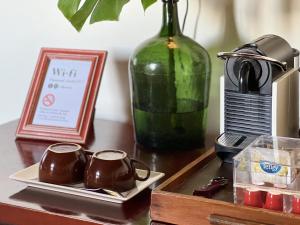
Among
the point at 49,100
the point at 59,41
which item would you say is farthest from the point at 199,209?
the point at 59,41

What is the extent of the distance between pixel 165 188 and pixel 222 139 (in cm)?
24

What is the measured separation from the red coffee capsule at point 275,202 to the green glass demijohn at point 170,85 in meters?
0.48

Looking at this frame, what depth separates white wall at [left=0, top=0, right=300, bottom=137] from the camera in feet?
4.85

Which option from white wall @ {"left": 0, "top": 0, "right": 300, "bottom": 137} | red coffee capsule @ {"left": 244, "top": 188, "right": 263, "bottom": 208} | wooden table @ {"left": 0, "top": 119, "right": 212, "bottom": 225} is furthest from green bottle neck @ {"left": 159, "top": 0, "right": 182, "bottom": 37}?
red coffee capsule @ {"left": 244, "top": 188, "right": 263, "bottom": 208}

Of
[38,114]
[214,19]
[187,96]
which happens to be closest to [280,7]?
[214,19]

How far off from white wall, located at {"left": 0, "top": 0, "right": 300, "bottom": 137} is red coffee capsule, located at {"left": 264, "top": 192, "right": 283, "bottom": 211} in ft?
1.87

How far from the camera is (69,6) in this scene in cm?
137

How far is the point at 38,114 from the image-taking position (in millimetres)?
1581

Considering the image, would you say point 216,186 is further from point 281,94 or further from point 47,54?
point 47,54

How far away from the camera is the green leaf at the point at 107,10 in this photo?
4.51 ft

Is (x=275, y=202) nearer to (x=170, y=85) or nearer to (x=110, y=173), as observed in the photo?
(x=110, y=173)

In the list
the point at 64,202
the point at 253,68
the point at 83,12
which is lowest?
the point at 64,202

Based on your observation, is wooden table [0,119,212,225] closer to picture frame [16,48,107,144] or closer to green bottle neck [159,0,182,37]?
picture frame [16,48,107,144]

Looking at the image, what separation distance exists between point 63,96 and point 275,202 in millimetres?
748
